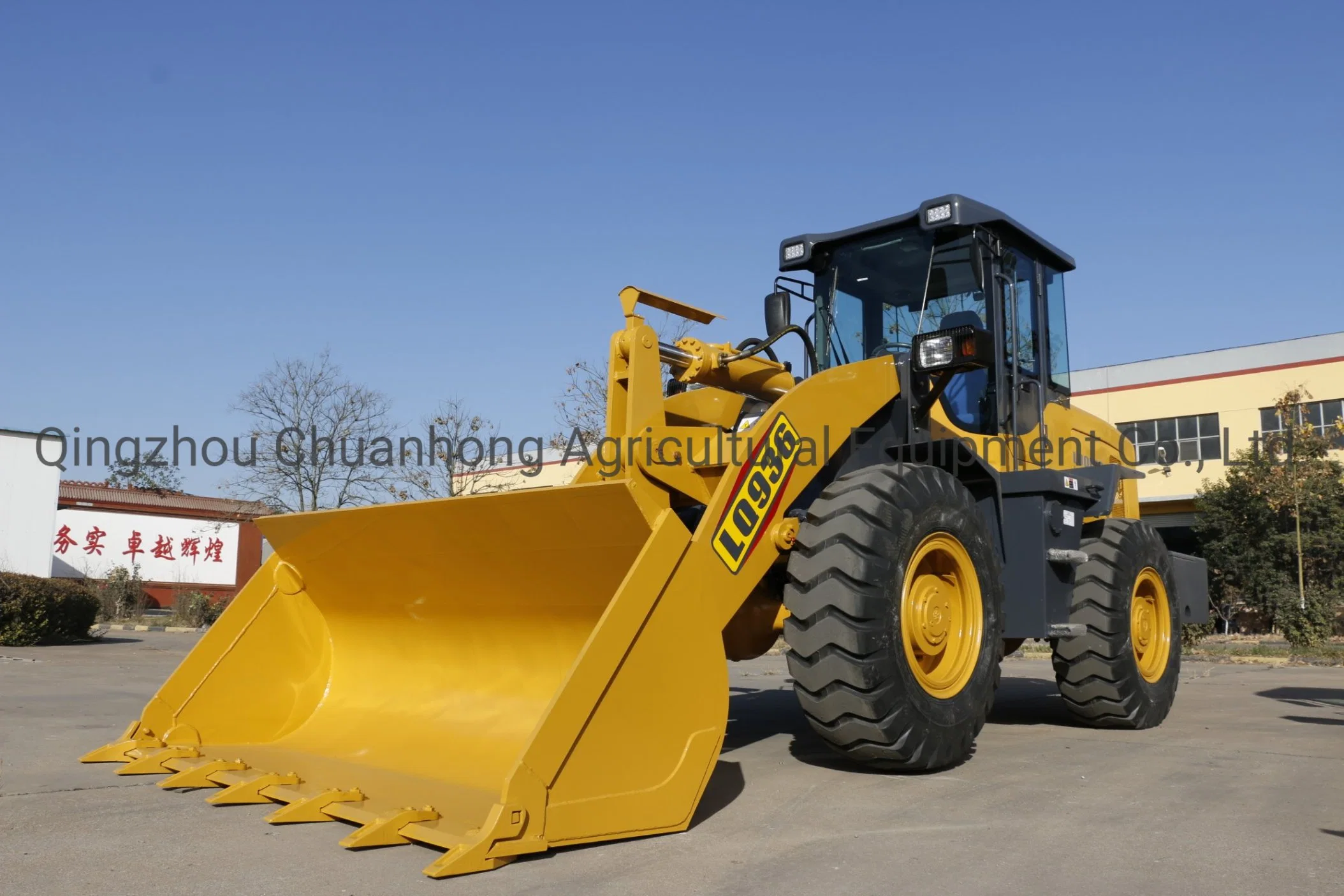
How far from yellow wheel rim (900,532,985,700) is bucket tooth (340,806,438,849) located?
2.27 meters

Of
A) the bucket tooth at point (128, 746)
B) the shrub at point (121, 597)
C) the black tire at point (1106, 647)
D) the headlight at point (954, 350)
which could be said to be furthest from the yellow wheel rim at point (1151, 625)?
the shrub at point (121, 597)

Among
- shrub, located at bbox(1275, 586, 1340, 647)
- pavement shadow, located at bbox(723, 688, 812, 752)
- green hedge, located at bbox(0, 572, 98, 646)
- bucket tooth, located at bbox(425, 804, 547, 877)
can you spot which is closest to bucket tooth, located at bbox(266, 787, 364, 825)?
bucket tooth, located at bbox(425, 804, 547, 877)

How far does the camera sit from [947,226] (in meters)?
6.38

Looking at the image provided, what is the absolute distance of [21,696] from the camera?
8.42m

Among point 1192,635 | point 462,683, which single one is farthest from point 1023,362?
point 1192,635

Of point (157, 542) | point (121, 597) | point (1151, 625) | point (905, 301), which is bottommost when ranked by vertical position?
point (121, 597)

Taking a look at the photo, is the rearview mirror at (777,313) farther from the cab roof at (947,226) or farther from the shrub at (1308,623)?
the shrub at (1308,623)

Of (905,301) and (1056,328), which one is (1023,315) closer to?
(1056,328)

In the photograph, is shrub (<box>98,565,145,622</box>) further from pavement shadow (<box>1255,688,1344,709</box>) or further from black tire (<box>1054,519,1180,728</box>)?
pavement shadow (<box>1255,688,1344,709</box>)

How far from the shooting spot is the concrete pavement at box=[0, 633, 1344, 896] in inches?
126

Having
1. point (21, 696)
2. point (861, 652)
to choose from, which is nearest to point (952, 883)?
point (861, 652)

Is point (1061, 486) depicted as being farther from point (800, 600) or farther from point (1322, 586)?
point (1322, 586)

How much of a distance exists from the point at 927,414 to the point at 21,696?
7514 mm

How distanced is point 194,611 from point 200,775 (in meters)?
21.5
